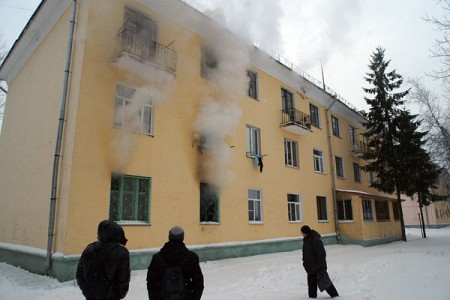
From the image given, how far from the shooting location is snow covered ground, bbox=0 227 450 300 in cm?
650

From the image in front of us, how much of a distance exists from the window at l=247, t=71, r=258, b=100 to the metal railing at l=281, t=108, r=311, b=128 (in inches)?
80.2

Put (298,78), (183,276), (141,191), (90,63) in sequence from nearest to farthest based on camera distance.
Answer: (183,276), (90,63), (141,191), (298,78)

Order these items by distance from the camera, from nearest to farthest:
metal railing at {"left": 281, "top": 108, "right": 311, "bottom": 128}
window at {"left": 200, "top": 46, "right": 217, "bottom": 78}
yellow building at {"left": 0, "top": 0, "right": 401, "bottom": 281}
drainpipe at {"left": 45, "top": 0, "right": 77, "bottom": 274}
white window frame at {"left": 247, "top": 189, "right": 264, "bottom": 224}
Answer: drainpipe at {"left": 45, "top": 0, "right": 77, "bottom": 274}
yellow building at {"left": 0, "top": 0, "right": 401, "bottom": 281}
window at {"left": 200, "top": 46, "right": 217, "bottom": 78}
white window frame at {"left": 247, "top": 189, "right": 264, "bottom": 224}
metal railing at {"left": 281, "top": 108, "right": 311, "bottom": 128}

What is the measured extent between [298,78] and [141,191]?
1137cm

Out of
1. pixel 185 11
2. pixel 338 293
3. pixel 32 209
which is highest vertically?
pixel 185 11

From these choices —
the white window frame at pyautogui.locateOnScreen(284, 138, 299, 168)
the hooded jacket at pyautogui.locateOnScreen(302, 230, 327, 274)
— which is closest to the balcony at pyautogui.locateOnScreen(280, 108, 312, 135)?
the white window frame at pyautogui.locateOnScreen(284, 138, 299, 168)

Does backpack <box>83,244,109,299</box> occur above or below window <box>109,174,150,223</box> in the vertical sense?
below

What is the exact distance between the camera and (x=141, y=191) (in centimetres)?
983

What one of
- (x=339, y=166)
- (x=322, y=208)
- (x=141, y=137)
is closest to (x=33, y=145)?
(x=141, y=137)

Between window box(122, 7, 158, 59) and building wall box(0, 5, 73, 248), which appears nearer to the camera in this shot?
building wall box(0, 5, 73, 248)

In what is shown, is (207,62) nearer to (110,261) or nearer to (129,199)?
(129,199)

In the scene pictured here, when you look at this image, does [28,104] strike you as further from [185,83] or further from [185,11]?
[185,11]

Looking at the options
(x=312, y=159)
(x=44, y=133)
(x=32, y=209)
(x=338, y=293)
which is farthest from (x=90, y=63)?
(x=312, y=159)

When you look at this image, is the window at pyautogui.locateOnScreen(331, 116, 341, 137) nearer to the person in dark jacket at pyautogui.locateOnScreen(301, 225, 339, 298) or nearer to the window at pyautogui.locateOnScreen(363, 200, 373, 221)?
the window at pyautogui.locateOnScreen(363, 200, 373, 221)
